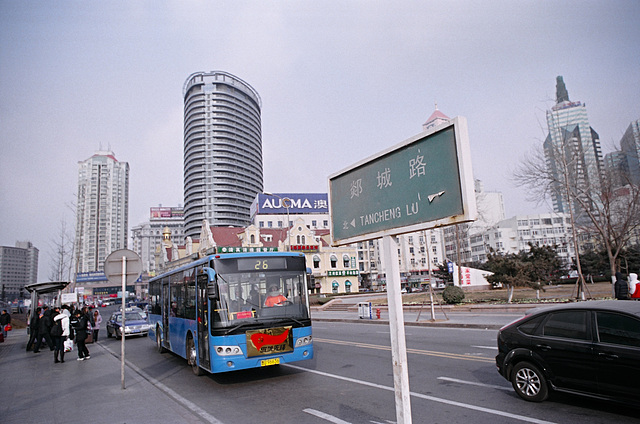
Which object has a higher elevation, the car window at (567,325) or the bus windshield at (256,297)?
the bus windshield at (256,297)

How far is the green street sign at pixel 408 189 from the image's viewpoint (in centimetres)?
337

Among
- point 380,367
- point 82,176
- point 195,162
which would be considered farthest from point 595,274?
point 82,176

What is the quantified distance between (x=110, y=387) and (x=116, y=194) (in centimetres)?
18661

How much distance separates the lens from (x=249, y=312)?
31.4 feet

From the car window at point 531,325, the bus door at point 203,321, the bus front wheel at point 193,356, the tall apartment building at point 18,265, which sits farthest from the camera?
the tall apartment building at point 18,265

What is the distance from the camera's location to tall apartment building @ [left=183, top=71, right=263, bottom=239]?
140 metres

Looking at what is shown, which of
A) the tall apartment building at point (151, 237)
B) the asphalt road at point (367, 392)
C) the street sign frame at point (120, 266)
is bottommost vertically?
the asphalt road at point (367, 392)

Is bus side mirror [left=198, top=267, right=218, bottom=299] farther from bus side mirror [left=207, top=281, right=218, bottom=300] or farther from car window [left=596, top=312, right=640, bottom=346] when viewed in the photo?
car window [left=596, top=312, right=640, bottom=346]

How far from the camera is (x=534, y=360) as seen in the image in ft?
22.6

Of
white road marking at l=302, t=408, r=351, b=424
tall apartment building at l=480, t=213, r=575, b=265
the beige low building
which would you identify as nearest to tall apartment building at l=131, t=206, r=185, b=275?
the beige low building

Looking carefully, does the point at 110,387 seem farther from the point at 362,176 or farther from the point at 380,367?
the point at 362,176

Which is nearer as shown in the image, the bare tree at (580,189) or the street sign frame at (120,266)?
the street sign frame at (120,266)

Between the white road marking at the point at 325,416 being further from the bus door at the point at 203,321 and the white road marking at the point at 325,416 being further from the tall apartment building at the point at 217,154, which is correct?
the tall apartment building at the point at 217,154

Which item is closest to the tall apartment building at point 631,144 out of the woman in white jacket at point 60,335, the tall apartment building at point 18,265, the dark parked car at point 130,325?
the dark parked car at point 130,325
